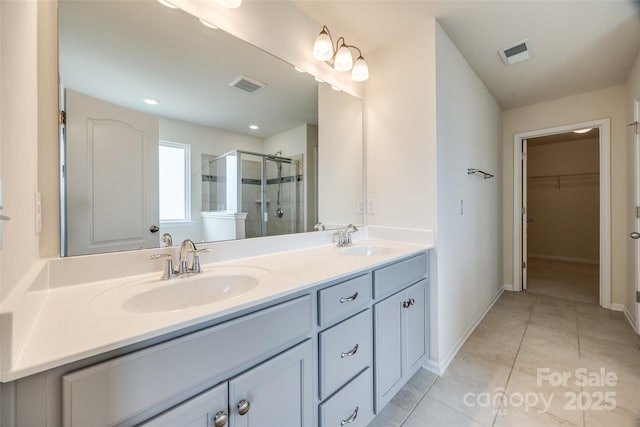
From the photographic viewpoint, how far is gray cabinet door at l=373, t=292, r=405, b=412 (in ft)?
4.12

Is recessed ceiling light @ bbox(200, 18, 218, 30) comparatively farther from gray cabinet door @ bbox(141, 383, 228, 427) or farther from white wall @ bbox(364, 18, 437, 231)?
gray cabinet door @ bbox(141, 383, 228, 427)

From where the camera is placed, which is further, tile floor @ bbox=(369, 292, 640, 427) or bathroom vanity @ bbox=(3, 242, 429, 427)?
tile floor @ bbox=(369, 292, 640, 427)

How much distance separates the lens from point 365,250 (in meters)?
1.77

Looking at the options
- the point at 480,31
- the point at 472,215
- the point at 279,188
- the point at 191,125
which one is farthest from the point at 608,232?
the point at 191,125

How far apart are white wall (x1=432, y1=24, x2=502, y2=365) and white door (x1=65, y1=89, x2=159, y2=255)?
1.64 m

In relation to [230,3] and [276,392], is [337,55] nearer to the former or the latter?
[230,3]

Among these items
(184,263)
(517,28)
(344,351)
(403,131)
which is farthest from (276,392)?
(517,28)

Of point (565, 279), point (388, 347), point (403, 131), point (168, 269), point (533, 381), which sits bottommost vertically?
point (533, 381)

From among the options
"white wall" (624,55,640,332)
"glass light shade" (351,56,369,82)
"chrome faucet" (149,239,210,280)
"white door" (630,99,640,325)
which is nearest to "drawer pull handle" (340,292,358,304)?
"chrome faucet" (149,239,210,280)

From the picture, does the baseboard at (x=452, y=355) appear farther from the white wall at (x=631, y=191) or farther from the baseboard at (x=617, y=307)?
the baseboard at (x=617, y=307)

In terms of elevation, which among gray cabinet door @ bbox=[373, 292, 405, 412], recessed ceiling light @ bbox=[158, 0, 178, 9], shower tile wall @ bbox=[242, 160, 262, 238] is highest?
recessed ceiling light @ bbox=[158, 0, 178, 9]

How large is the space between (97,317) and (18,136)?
1.55ft

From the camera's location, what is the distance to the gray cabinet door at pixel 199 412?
0.61m

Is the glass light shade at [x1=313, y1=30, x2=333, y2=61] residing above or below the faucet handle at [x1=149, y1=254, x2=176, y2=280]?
above
